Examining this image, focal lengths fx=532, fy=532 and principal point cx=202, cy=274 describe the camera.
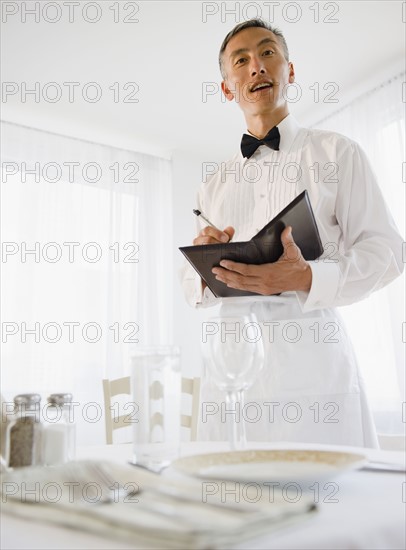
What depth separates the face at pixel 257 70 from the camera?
1571mm

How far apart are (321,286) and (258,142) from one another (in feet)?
1.91

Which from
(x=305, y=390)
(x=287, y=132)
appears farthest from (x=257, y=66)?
(x=305, y=390)

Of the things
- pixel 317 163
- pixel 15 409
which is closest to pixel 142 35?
pixel 317 163

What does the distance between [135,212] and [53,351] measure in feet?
4.08

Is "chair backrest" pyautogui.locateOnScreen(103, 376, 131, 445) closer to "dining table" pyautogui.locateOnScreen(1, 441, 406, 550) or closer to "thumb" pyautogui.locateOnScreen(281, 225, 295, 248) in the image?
"thumb" pyautogui.locateOnScreen(281, 225, 295, 248)

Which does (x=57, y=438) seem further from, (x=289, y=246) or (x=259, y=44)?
(x=259, y=44)

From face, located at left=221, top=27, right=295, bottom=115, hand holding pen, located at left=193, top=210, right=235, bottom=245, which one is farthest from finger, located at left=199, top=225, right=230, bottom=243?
face, located at left=221, top=27, right=295, bottom=115

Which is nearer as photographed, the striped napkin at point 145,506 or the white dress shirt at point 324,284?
the striped napkin at point 145,506

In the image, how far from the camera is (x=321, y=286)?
1.21m

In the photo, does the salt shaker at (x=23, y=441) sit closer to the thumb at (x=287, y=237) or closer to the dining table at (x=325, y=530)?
the dining table at (x=325, y=530)

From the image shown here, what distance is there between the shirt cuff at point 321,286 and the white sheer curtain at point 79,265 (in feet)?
8.99

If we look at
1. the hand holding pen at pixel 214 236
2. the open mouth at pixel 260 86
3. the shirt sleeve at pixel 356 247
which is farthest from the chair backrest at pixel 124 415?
the open mouth at pixel 260 86

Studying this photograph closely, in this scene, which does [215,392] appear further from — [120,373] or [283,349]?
[120,373]

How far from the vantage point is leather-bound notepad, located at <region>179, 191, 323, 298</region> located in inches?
42.4
